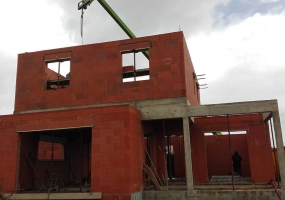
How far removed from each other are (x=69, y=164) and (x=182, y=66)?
817 centimetres

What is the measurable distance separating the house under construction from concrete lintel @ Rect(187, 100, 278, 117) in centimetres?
4

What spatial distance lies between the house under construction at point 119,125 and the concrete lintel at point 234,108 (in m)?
0.04

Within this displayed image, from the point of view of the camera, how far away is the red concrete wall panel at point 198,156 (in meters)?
15.1

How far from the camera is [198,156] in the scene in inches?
604

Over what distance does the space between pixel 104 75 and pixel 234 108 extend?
5.84 metres

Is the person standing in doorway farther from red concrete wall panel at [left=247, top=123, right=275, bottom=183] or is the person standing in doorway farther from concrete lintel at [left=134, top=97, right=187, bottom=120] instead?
concrete lintel at [left=134, top=97, right=187, bottom=120]

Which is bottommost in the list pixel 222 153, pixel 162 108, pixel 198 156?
pixel 198 156

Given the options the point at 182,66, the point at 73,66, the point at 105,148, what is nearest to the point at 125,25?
the point at 73,66

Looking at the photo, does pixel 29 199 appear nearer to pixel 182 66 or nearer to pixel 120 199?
pixel 120 199

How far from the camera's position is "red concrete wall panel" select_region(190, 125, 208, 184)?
49.6 ft

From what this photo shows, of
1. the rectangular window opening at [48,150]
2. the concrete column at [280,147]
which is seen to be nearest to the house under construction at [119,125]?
the concrete column at [280,147]

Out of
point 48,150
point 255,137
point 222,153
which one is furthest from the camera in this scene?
point 48,150

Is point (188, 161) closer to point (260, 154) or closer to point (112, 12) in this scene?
point (260, 154)

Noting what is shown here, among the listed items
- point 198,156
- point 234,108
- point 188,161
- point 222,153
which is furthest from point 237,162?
point 188,161
